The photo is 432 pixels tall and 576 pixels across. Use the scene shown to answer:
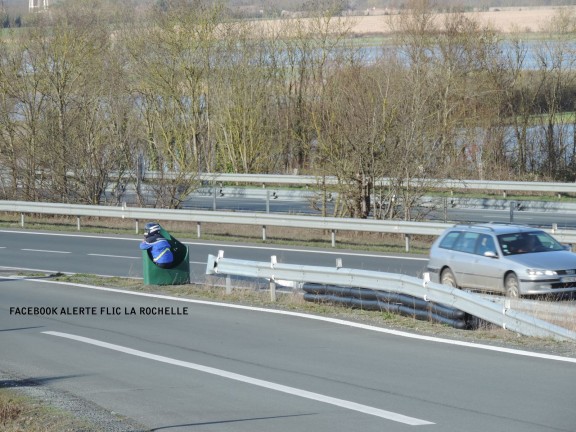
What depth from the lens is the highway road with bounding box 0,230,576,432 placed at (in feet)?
27.4

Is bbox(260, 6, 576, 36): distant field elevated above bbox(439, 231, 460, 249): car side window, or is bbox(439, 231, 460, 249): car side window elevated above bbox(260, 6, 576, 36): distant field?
bbox(260, 6, 576, 36): distant field

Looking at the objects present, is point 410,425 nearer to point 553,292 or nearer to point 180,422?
point 180,422

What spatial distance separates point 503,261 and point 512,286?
0.53 metres

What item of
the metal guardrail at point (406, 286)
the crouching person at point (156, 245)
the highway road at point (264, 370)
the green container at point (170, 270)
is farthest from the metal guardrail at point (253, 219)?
the highway road at point (264, 370)

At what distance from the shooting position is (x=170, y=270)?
18.0 meters

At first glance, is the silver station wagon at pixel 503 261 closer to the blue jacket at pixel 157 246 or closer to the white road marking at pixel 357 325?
the white road marking at pixel 357 325

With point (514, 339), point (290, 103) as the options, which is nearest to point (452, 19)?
point (290, 103)

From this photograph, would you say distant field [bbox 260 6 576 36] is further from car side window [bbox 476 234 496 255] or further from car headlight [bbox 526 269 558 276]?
car headlight [bbox 526 269 558 276]

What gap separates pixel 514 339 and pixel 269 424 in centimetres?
456

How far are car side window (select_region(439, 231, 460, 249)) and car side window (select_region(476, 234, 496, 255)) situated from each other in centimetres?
72

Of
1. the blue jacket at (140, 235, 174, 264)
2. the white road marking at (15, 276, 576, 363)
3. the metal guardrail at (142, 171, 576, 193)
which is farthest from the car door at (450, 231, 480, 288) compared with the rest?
the metal guardrail at (142, 171, 576, 193)

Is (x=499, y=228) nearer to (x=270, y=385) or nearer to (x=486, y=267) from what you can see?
(x=486, y=267)

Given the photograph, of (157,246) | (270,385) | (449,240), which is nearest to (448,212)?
(449,240)

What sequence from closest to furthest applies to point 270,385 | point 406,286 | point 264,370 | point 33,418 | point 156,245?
point 33,418 < point 270,385 < point 264,370 < point 406,286 < point 156,245
